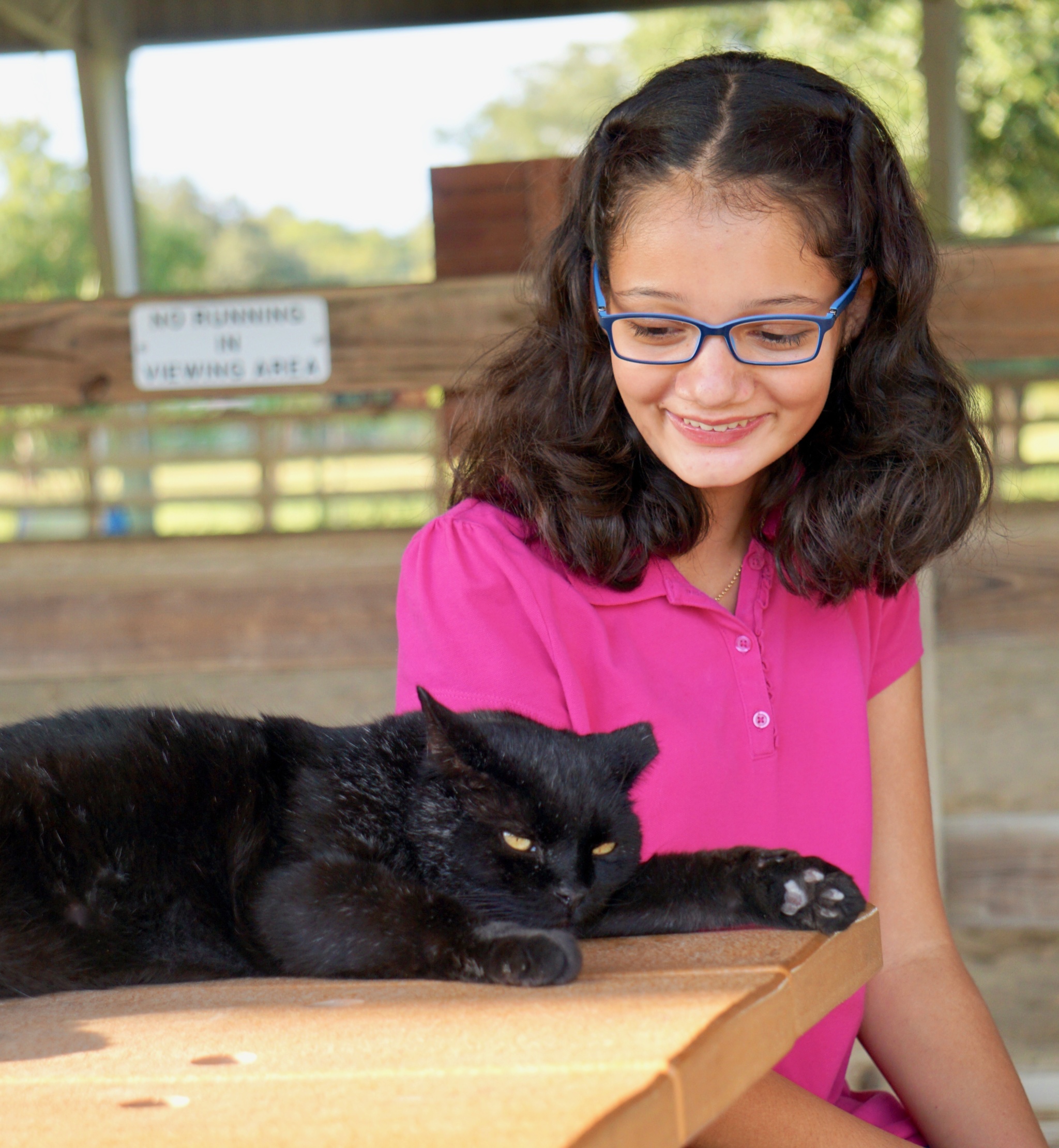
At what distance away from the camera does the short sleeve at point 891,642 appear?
157cm

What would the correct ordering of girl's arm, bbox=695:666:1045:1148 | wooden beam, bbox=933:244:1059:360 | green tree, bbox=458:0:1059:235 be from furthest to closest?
green tree, bbox=458:0:1059:235, wooden beam, bbox=933:244:1059:360, girl's arm, bbox=695:666:1045:1148

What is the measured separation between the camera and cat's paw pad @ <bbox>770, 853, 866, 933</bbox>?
0.96 meters

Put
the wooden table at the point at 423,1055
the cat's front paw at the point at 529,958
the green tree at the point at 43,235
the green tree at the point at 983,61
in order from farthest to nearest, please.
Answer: the green tree at the point at 43,235, the green tree at the point at 983,61, the cat's front paw at the point at 529,958, the wooden table at the point at 423,1055

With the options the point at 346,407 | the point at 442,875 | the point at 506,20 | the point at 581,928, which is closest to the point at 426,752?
the point at 442,875

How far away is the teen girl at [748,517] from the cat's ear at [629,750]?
0.12m

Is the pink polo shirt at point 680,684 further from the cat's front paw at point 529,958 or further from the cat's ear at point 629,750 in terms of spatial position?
the cat's front paw at point 529,958

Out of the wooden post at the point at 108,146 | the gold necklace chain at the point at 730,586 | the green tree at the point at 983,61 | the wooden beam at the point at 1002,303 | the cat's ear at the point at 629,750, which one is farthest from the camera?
the wooden post at the point at 108,146

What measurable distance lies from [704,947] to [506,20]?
1124 cm

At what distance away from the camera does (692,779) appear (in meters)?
1.38

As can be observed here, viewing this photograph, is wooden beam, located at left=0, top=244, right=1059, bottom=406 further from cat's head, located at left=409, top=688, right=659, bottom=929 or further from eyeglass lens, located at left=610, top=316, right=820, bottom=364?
cat's head, located at left=409, top=688, right=659, bottom=929

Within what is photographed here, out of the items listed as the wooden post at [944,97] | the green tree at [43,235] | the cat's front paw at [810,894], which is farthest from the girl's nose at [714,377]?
the green tree at [43,235]

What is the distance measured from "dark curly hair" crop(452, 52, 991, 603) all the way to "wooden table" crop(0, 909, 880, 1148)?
0.66 metres

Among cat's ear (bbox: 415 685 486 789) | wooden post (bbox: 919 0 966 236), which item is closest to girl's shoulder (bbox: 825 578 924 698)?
cat's ear (bbox: 415 685 486 789)

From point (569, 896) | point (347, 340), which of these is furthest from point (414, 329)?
point (569, 896)
